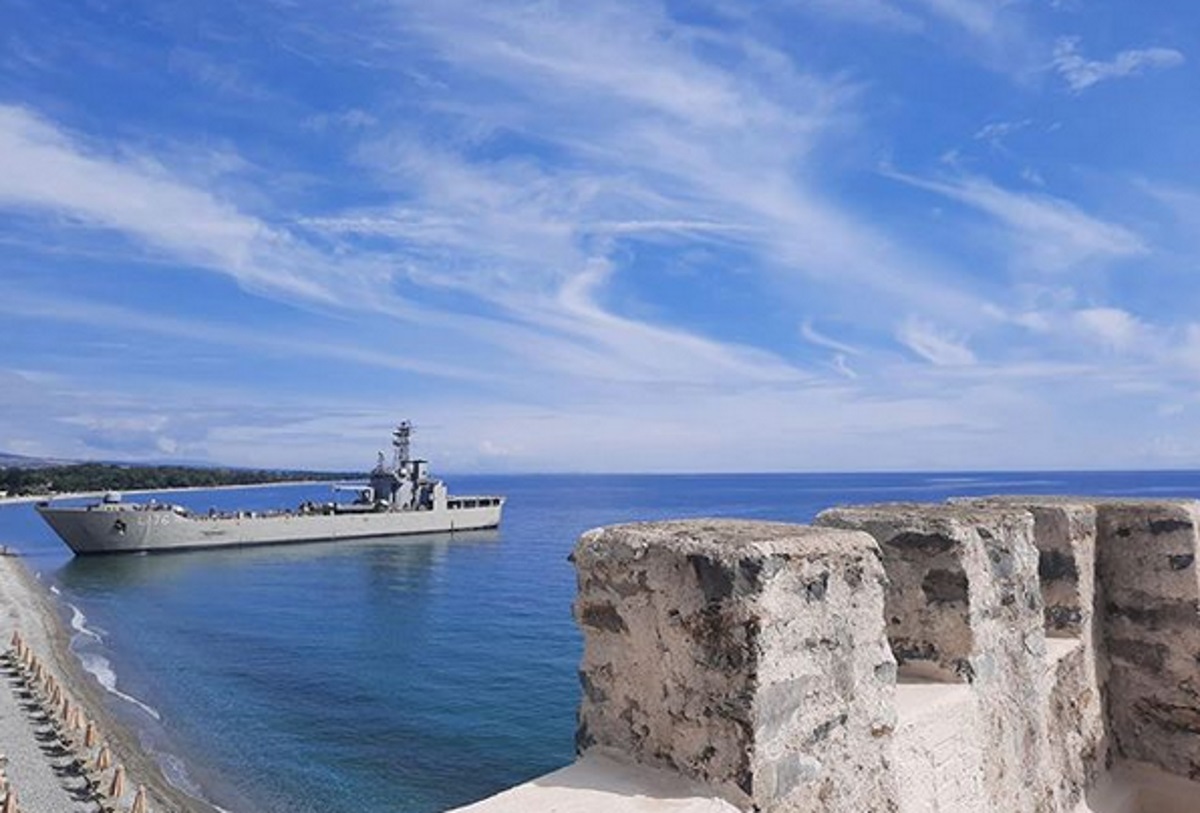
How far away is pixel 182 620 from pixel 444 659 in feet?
42.1

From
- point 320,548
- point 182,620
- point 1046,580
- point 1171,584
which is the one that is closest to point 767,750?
point 1046,580

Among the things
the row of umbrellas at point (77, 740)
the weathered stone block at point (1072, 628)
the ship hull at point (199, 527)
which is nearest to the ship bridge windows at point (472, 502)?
the ship hull at point (199, 527)

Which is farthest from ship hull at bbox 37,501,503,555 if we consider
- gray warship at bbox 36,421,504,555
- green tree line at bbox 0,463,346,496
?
green tree line at bbox 0,463,346,496

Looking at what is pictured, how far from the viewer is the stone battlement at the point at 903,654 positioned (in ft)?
9.40

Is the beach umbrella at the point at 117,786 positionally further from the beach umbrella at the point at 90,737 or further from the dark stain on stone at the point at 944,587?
the dark stain on stone at the point at 944,587

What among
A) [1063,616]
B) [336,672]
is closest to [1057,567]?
[1063,616]

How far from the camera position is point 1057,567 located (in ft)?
17.3

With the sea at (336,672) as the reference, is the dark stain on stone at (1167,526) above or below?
above

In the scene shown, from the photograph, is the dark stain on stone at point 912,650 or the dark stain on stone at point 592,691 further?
the dark stain on stone at point 912,650

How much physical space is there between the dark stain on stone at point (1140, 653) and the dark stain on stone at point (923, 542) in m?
2.46

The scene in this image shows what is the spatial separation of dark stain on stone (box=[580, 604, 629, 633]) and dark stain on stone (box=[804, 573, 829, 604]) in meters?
0.65

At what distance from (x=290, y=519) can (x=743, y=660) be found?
188 ft

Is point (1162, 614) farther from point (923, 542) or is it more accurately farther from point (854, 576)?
point (854, 576)

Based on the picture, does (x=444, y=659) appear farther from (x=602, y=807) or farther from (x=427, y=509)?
(x=427, y=509)
